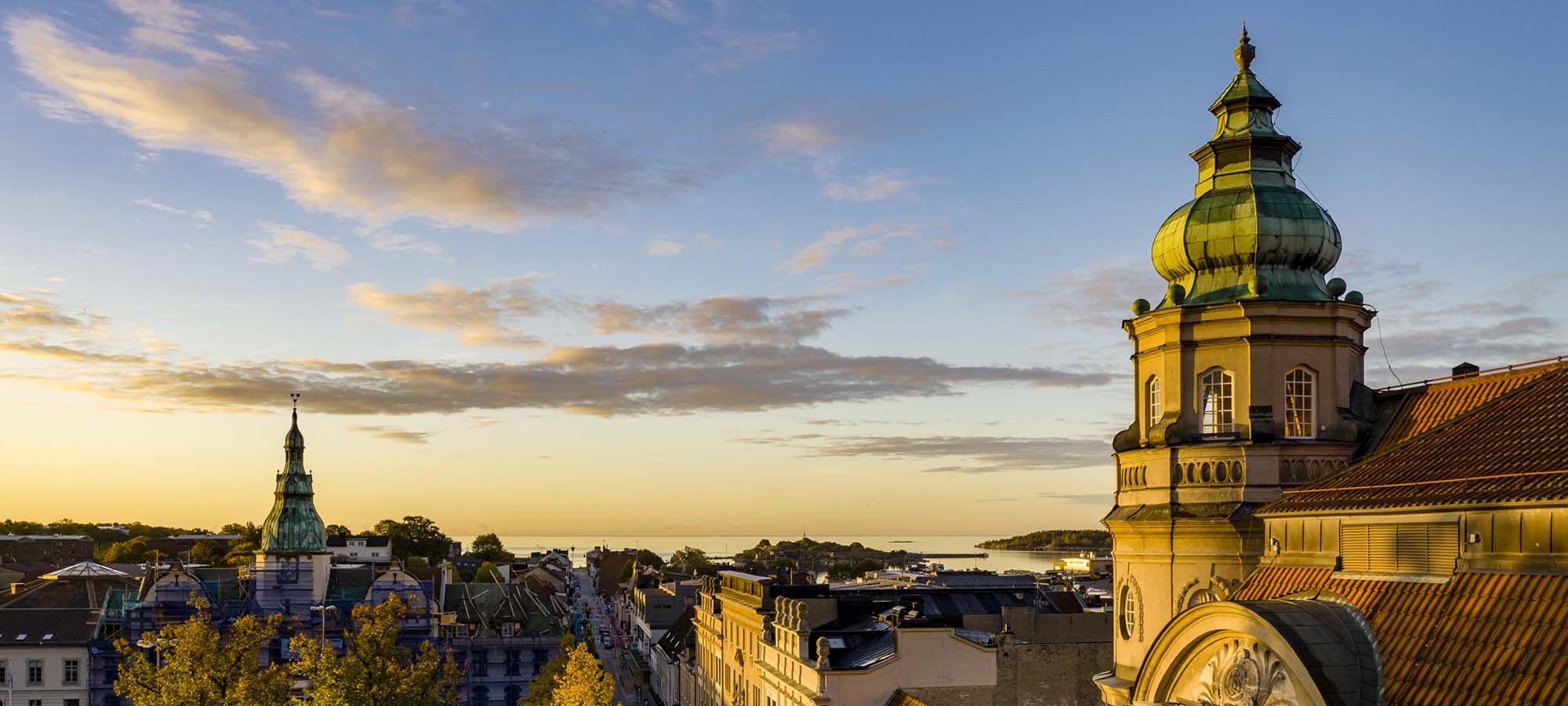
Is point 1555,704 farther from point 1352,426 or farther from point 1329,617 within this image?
point 1352,426

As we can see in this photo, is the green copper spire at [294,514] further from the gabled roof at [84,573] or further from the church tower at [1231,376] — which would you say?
the church tower at [1231,376]

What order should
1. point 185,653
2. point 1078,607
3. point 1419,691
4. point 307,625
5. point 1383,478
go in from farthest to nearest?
point 307,625 < point 1078,607 < point 185,653 < point 1383,478 < point 1419,691

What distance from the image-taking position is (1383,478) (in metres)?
25.0

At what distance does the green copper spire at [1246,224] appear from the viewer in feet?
110

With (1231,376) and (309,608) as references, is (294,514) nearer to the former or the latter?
(309,608)

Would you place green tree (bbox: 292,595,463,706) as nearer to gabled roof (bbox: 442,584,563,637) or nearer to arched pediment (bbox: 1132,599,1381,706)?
gabled roof (bbox: 442,584,563,637)

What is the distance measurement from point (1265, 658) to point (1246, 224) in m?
14.5

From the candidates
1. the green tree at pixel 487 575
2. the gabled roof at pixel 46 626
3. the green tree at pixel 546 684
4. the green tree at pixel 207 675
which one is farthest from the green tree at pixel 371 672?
the green tree at pixel 487 575

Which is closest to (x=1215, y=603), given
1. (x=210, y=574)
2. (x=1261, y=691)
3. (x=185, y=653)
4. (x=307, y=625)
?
(x=1261, y=691)

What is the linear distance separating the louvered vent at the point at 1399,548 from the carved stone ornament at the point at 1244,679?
291 cm

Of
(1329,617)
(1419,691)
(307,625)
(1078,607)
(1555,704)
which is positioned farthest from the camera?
(307,625)

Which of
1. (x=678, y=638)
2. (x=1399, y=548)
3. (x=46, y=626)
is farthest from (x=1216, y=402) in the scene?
(x=678, y=638)

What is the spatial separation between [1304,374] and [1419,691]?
13915 mm

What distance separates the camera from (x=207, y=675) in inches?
2088
